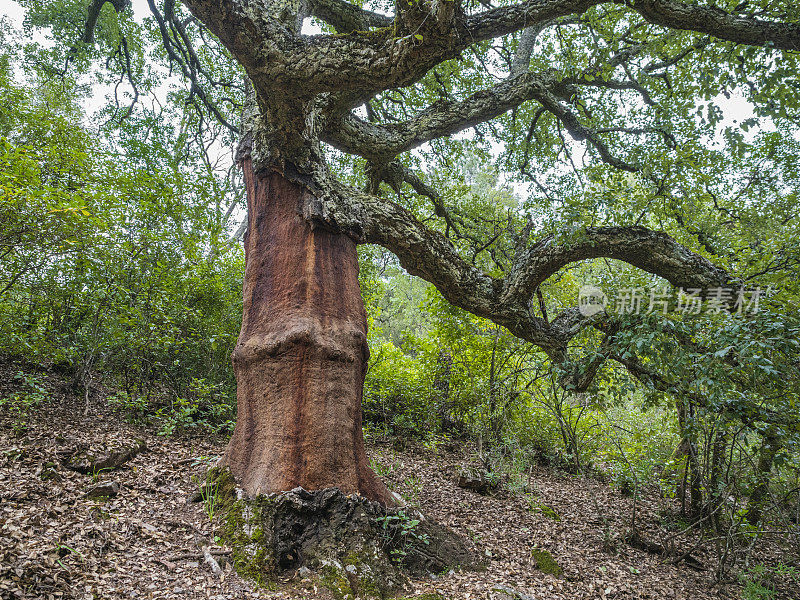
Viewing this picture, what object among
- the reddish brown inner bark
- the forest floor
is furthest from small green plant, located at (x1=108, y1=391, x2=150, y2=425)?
the reddish brown inner bark

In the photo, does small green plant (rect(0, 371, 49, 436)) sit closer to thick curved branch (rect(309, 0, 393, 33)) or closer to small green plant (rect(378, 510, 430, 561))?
small green plant (rect(378, 510, 430, 561))

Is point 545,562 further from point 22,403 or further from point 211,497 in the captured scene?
point 22,403

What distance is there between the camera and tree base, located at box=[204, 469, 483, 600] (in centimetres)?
268

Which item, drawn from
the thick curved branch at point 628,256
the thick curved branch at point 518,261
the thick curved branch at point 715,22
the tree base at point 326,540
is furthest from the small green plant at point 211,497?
the thick curved branch at point 715,22

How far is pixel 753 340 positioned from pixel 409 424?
15.1 ft

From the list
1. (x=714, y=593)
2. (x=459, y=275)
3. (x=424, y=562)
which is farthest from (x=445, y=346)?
(x=714, y=593)

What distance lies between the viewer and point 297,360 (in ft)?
10.6

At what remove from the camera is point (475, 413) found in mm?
5945

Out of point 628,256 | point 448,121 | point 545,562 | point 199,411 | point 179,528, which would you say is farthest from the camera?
point 199,411

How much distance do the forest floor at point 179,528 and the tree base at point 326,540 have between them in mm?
128

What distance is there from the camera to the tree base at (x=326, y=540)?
2.68 m

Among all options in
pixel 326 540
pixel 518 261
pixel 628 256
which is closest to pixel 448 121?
pixel 518 261

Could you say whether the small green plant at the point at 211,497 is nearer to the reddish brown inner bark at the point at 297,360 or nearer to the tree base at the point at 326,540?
the tree base at the point at 326,540

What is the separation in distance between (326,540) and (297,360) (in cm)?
125
